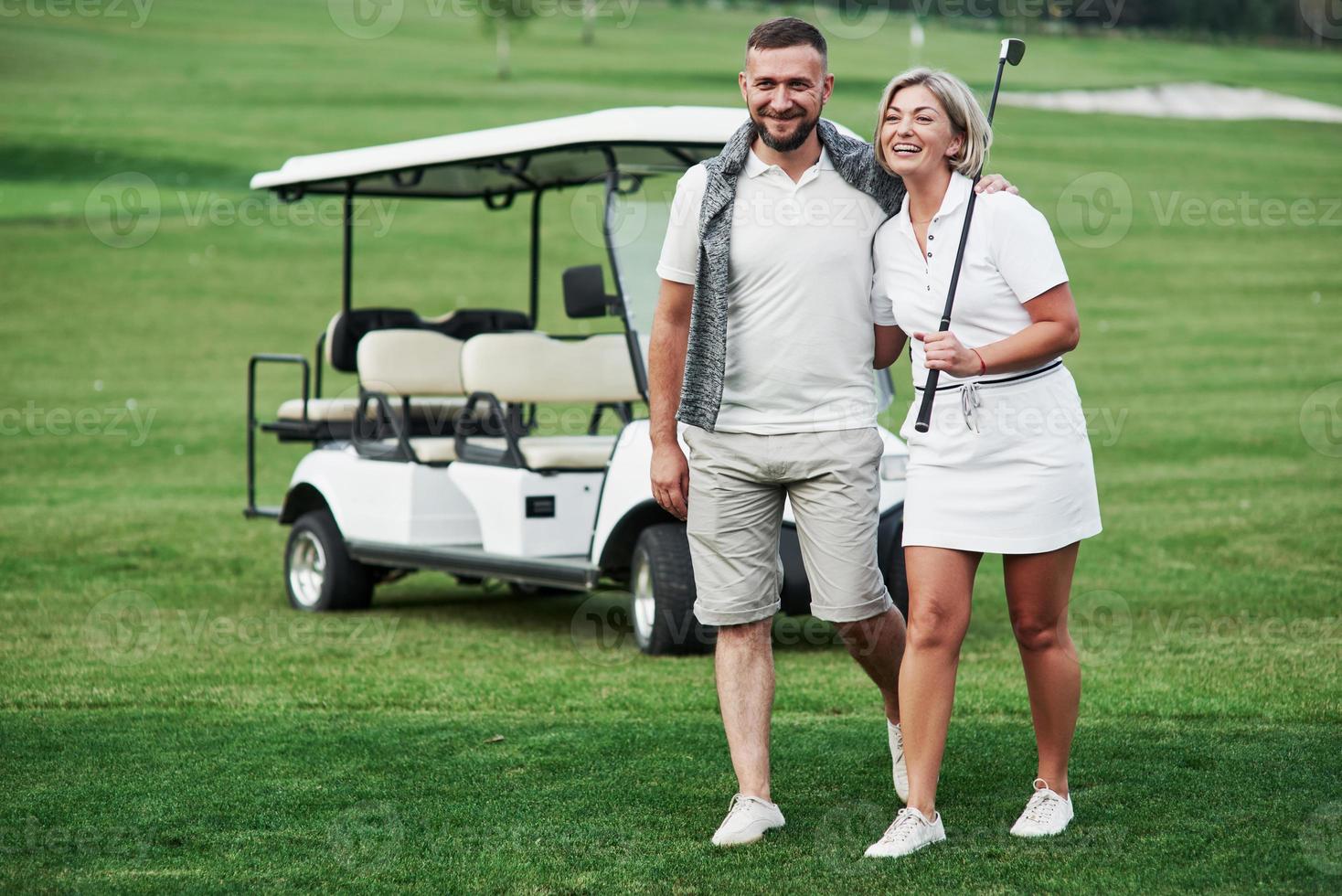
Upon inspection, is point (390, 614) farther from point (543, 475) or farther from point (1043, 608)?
point (1043, 608)

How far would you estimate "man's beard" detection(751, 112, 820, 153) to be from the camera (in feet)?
13.9

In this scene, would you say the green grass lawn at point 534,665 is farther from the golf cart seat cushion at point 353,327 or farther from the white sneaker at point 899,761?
the golf cart seat cushion at point 353,327

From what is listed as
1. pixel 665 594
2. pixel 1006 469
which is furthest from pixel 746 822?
pixel 665 594

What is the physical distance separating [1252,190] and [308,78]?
26074 millimetres

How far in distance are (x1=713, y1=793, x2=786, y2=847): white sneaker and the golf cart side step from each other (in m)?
3.01

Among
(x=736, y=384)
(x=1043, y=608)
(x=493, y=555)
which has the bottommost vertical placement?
(x=493, y=555)

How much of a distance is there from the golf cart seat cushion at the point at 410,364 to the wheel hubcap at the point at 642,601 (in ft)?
6.54

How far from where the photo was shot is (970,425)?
13.4ft

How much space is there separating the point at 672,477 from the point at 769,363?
15.7 inches

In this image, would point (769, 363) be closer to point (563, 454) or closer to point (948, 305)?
point (948, 305)

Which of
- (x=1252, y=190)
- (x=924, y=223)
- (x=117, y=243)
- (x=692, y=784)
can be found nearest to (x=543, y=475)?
(x=692, y=784)

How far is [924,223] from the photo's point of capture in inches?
164

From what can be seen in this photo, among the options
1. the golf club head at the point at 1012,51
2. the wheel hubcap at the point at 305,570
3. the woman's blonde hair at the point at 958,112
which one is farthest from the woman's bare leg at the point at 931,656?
the wheel hubcap at the point at 305,570

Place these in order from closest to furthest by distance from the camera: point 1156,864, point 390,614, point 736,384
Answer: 1. point 1156,864
2. point 736,384
3. point 390,614
